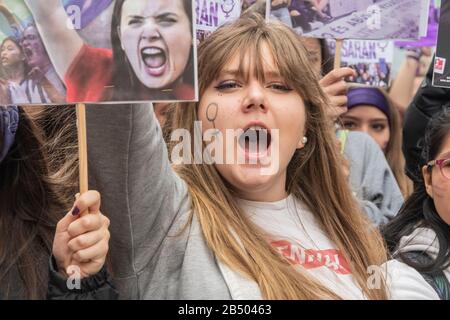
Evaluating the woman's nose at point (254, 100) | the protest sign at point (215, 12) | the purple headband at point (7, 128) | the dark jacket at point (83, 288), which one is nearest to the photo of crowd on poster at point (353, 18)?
the protest sign at point (215, 12)

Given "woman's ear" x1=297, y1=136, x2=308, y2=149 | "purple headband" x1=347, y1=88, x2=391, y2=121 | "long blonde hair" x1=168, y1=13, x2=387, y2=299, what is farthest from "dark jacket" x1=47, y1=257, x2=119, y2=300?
"purple headband" x1=347, y1=88, x2=391, y2=121

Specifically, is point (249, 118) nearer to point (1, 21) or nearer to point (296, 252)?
point (296, 252)

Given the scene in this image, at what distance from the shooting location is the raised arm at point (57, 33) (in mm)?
1511

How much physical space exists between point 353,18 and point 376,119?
111 centimetres

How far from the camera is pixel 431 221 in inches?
77.6

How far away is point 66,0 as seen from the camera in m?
1.52

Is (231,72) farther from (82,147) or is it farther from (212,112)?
(82,147)

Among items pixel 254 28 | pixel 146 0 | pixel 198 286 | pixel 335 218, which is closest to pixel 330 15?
pixel 254 28

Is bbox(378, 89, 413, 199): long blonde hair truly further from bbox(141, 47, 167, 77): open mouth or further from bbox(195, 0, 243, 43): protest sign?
bbox(141, 47, 167, 77): open mouth

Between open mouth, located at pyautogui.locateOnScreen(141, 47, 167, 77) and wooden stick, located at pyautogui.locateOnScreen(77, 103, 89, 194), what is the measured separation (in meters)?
0.16

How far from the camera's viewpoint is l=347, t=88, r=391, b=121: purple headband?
123 inches

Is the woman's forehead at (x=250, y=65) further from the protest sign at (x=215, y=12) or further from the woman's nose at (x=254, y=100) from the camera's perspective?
the protest sign at (x=215, y=12)

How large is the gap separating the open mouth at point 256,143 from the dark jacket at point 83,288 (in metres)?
0.41

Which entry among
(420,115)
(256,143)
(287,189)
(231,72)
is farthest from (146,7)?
(420,115)
